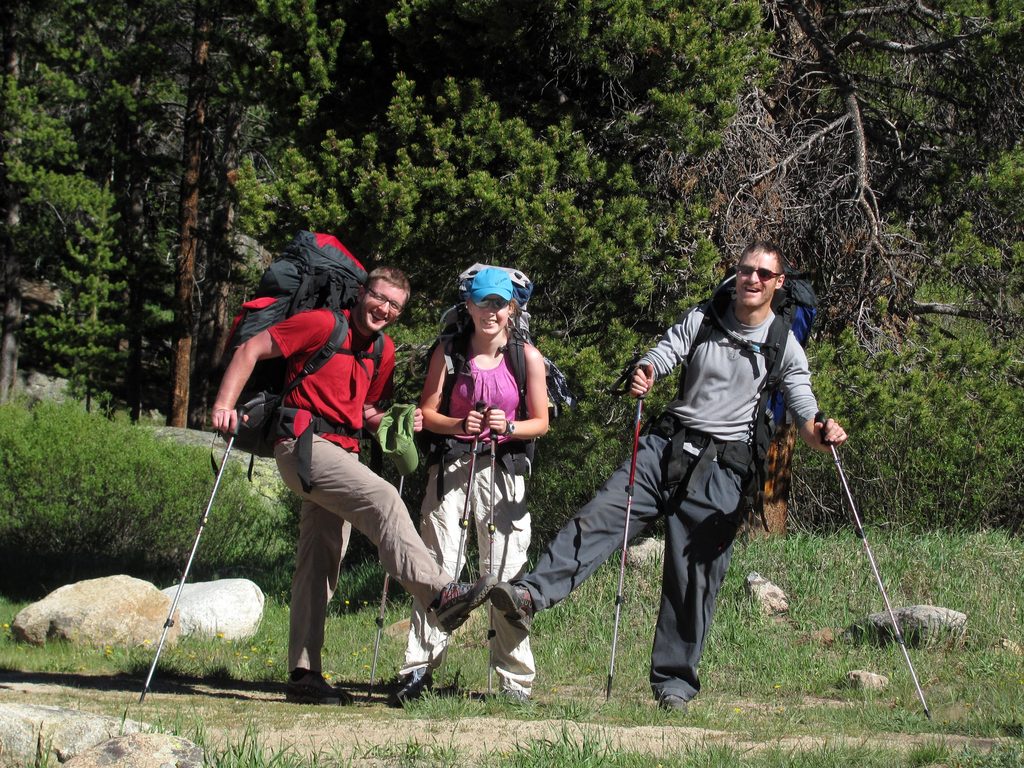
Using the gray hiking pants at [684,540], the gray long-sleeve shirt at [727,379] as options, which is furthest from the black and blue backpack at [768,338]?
the gray hiking pants at [684,540]

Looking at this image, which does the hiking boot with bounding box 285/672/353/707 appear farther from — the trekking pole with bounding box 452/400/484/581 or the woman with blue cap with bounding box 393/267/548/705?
the trekking pole with bounding box 452/400/484/581

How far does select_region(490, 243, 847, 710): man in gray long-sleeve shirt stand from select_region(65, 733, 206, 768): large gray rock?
2141mm

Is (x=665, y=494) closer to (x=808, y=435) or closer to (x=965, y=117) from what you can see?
(x=808, y=435)

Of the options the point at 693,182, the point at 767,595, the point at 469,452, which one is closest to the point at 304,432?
the point at 469,452

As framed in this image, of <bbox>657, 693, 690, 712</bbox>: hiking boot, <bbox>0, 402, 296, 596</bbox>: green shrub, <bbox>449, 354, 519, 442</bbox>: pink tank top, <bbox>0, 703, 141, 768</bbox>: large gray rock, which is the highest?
<bbox>449, 354, 519, 442</bbox>: pink tank top

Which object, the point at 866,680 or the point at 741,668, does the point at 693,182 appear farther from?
the point at 866,680

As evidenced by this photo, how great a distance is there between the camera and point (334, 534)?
6.00 metres

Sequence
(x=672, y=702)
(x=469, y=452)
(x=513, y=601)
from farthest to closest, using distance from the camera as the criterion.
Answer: (x=469, y=452) < (x=672, y=702) < (x=513, y=601)

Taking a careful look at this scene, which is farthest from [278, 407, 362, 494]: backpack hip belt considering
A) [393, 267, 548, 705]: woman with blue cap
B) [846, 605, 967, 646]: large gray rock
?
[846, 605, 967, 646]: large gray rock

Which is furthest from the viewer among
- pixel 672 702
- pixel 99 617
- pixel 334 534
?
pixel 99 617

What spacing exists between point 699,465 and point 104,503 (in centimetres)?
1035

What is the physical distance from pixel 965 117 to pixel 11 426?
11118 mm

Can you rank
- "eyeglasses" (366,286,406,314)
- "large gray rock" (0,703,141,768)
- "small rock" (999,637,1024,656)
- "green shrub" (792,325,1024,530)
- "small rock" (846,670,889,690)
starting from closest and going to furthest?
"large gray rock" (0,703,141,768) < "eyeglasses" (366,286,406,314) < "small rock" (846,670,889,690) < "small rock" (999,637,1024,656) < "green shrub" (792,325,1024,530)

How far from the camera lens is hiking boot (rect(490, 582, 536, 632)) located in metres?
5.04
